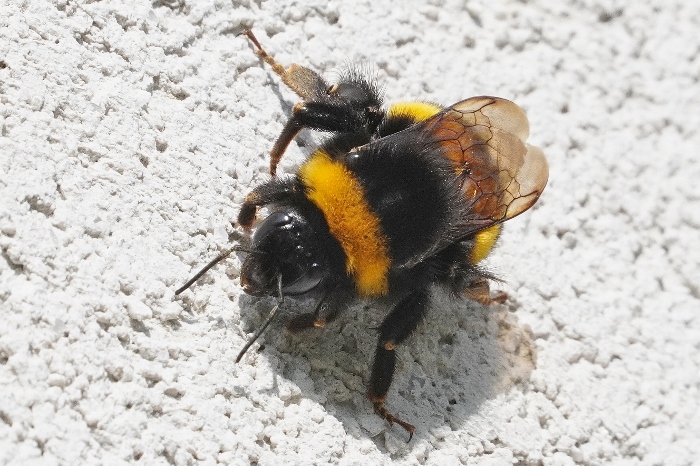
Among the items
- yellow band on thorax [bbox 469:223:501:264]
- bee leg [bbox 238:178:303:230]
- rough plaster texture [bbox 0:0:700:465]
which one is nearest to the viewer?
rough plaster texture [bbox 0:0:700:465]

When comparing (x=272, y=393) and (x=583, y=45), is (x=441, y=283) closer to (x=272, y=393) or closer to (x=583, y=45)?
(x=272, y=393)

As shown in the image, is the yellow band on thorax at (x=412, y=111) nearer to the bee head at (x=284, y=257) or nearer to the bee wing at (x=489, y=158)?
the bee wing at (x=489, y=158)

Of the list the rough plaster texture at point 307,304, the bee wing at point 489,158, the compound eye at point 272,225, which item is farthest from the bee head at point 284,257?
the bee wing at point 489,158

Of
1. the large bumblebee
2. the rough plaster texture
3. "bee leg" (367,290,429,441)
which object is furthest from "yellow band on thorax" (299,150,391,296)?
the rough plaster texture

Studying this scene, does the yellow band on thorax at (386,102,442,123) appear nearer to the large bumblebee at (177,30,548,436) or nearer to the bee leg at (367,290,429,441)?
the large bumblebee at (177,30,548,436)

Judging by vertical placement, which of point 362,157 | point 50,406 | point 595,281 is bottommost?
point 595,281

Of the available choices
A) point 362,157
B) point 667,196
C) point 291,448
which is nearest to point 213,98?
point 362,157
